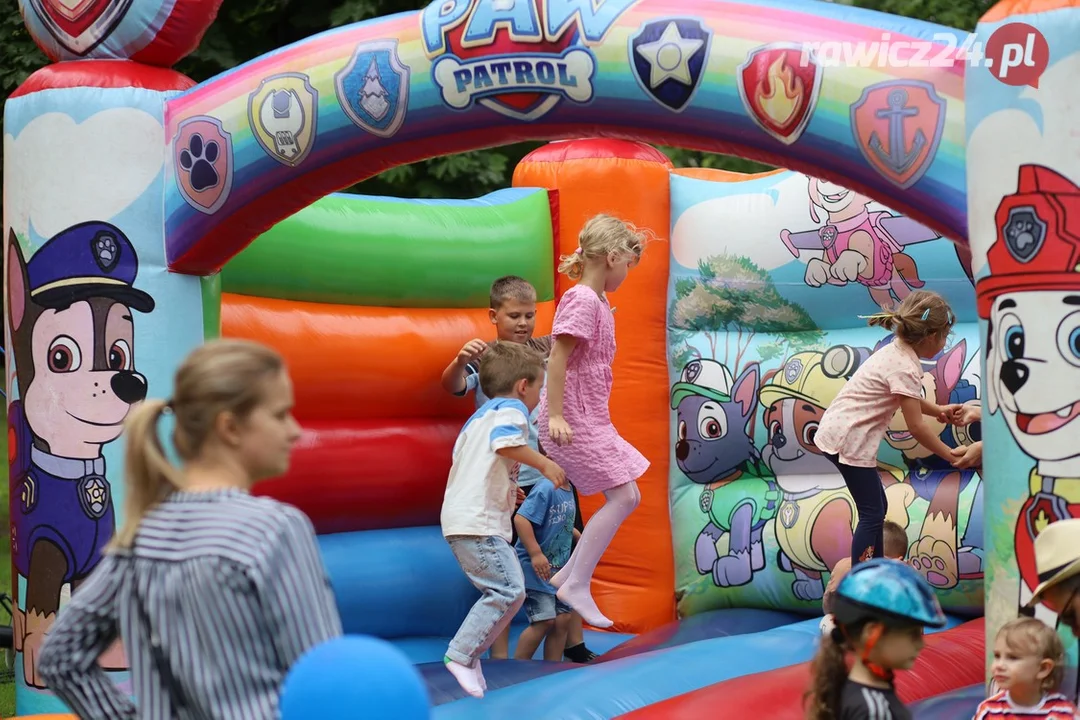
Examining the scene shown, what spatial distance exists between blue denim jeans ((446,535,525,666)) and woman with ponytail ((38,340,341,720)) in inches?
79.3

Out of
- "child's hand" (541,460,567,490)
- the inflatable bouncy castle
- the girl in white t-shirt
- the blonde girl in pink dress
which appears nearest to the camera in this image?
the inflatable bouncy castle

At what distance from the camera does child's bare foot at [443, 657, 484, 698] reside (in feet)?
12.9

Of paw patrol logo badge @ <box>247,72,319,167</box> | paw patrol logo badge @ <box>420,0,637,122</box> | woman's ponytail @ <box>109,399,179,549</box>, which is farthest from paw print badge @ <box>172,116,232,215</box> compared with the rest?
woman's ponytail @ <box>109,399,179,549</box>

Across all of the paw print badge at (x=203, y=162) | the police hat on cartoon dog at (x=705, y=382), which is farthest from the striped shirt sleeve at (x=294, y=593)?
the police hat on cartoon dog at (x=705, y=382)

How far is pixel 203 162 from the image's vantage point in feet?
13.3

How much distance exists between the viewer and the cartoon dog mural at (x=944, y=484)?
15.1ft

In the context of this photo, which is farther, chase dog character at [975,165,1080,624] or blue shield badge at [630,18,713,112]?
blue shield badge at [630,18,713,112]

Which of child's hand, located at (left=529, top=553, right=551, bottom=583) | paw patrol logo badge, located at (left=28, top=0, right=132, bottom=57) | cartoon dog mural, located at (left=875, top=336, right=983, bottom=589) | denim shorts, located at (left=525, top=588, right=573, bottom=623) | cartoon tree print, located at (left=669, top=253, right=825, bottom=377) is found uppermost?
paw patrol logo badge, located at (left=28, top=0, right=132, bottom=57)

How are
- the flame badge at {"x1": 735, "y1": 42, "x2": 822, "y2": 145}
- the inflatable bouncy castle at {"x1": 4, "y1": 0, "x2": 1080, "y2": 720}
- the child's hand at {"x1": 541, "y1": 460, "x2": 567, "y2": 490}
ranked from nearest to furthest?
the inflatable bouncy castle at {"x1": 4, "y1": 0, "x2": 1080, "y2": 720}
the flame badge at {"x1": 735, "y1": 42, "x2": 822, "y2": 145}
the child's hand at {"x1": 541, "y1": 460, "x2": 567, "y2": 490}

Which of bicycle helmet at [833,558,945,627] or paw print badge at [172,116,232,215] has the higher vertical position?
paw print badge at [172,116,232,215]

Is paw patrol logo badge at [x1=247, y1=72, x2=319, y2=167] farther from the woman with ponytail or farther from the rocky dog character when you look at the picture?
the woman with ponytail

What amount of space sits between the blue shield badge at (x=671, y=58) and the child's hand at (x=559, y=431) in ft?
3.94

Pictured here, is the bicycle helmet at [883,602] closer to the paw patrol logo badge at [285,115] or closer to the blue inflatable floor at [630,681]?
the blue inflatable floor at [630,681]

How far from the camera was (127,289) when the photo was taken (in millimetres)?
4113
